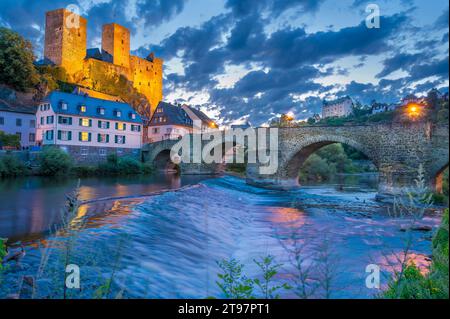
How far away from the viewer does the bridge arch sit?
22.2 metres

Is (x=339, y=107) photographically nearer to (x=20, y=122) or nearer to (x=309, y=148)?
(x=309, y=148)

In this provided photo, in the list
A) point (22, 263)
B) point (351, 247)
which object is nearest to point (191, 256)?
point (22, 263)

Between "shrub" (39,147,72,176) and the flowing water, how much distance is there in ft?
29.0

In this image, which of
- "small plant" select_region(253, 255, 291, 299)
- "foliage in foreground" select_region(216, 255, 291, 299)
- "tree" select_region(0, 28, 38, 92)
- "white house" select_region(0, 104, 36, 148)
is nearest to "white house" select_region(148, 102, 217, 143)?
"tree" select_region(0, 28, 38, 92)

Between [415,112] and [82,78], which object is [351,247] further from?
[82,78]

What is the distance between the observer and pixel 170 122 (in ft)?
170

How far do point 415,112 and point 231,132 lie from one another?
16792 millimetres

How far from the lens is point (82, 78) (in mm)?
60000

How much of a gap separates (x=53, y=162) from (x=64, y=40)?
4089 centimetres

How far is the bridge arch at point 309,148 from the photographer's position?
2220 cm

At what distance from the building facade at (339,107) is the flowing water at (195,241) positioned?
8885cm

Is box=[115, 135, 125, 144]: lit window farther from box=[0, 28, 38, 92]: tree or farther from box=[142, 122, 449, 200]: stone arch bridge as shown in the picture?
box=[142, 122, 449, 200]: stone arch bridge
